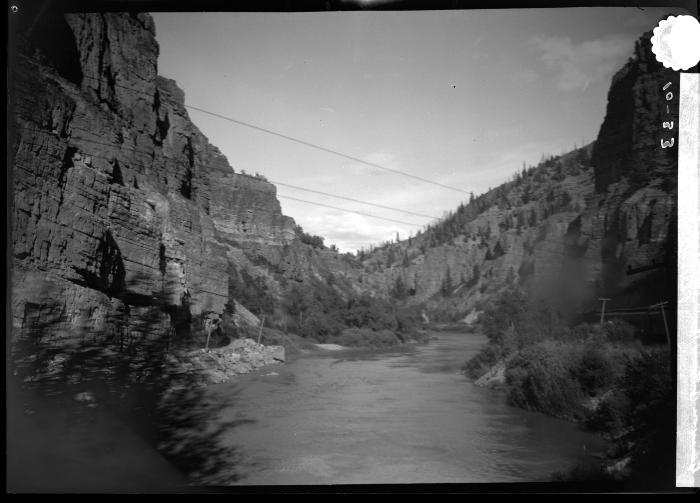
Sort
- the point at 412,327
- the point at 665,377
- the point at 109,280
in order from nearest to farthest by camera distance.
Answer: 1. the point at 665,377
2. the point at 109,280
3. the point at 412,327

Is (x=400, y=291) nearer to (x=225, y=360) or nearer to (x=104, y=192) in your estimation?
(x=225, y=360)

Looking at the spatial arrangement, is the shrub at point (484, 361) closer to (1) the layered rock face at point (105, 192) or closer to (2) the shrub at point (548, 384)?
(2) the shrub at point (548, 384)

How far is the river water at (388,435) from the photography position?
5.53 meters

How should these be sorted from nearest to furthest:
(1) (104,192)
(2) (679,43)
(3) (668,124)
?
(2) (679,43), (3) (668,124), (1) (104,192)

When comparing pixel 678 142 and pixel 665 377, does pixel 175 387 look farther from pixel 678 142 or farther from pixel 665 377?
pixel 678 142

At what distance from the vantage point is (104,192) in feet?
25.2

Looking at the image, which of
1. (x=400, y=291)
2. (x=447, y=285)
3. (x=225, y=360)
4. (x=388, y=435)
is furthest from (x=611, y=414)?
(x=400, y=291)

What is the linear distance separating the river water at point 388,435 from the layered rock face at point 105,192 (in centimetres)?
244

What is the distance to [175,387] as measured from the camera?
707cm

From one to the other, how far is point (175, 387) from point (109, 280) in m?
2.08

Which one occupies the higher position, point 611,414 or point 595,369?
point 595,369

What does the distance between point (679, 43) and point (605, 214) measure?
150 inches

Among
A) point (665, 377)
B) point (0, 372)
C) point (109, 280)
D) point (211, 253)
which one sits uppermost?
point (211, 253)

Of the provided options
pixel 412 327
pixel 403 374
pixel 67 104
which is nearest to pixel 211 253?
pixel 67 104
